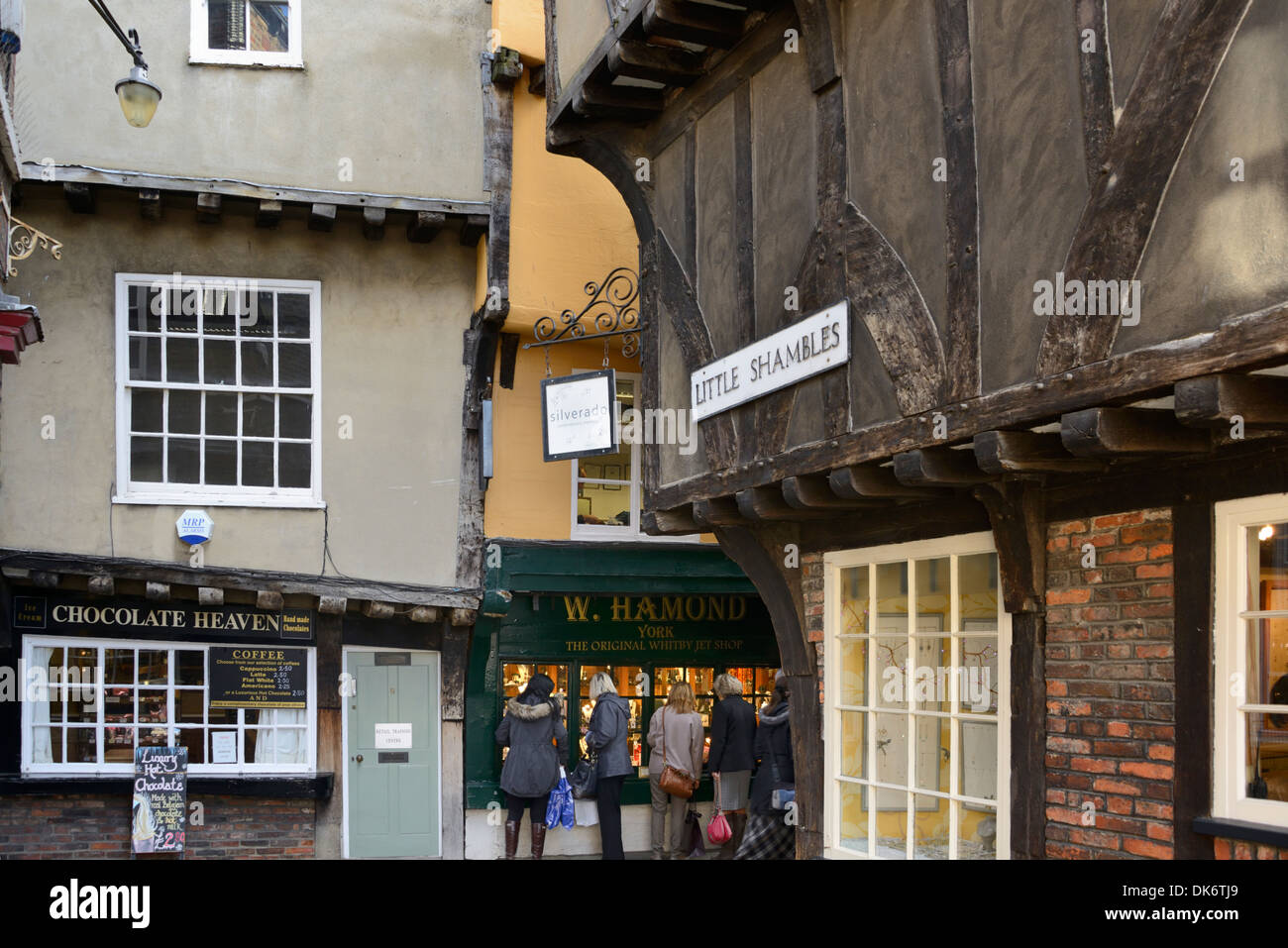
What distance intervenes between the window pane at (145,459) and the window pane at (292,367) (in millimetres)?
1250

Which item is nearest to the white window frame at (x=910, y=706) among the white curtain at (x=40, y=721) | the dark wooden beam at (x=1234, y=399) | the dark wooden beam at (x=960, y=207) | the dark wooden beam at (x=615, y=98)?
the dark wooden beam at (x=960, y=207)

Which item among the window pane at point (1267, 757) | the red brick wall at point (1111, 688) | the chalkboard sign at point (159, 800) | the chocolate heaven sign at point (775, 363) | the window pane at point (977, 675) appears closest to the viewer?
the window pane at point (1267, 757)

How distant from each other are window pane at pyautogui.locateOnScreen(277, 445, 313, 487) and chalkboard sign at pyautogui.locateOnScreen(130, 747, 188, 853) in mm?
2543

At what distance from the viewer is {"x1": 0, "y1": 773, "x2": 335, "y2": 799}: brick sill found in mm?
10562

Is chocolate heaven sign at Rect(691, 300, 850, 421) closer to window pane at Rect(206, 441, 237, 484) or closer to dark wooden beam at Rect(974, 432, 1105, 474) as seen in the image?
dark wooden beam at Rect(974, 432, 1105, 474)

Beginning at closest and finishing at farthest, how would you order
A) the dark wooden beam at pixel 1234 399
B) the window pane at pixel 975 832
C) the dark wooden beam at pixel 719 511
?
the dark wooden beam at pixel 1234 399
the window pane at pixel 975 832
the dark wooden beam at pixel 719 511

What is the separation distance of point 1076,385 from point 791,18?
3.34m

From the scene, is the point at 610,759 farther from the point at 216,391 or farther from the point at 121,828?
the point at 216,391

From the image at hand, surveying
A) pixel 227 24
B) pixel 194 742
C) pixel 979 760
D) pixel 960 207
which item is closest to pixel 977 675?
pixel 979 760

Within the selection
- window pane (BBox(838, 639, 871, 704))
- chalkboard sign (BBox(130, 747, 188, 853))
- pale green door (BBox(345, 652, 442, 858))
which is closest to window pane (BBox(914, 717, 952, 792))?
window pane (BBox(838, 639, 871, 704))

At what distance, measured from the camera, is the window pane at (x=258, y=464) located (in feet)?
37.4

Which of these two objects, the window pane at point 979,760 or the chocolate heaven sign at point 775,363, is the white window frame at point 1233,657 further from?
the chocolate heaven sign at point 775,363

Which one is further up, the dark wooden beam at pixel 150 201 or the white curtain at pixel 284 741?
the dark wooden beam at pixel 150 201
